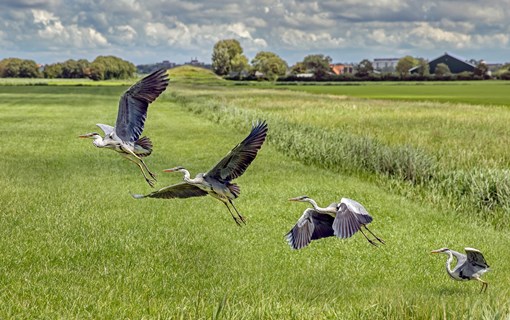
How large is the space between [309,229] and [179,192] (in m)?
0.46

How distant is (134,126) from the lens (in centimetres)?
200

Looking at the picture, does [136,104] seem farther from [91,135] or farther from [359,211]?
[359,211]

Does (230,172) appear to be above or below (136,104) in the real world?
below

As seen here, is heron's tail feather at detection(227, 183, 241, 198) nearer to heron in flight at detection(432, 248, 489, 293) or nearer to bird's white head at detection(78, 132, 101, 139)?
bird's white head at detection(78, 132, 101, 139)

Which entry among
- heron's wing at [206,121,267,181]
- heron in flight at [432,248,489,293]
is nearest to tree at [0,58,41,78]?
heron's wing at [206,121,267,181]

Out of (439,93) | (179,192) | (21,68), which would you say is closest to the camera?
(179,192)

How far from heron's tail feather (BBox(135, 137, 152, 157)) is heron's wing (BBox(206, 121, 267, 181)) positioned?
199 mm

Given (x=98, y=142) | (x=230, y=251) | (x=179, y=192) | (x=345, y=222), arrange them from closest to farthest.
→ (x=345, y=222) < (x=98, y=142) < (x=179, y=192) < (x=230, y=251)

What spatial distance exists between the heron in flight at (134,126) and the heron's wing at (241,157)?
208mm

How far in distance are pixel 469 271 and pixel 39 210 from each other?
16.2 metres

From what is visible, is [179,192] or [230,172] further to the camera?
[179,192]

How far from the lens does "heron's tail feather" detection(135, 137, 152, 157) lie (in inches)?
78.3

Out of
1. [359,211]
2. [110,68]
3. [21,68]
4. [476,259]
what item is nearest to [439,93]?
[21,68]

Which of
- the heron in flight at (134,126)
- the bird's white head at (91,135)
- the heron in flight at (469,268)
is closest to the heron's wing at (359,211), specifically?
the heron in flight at (134,126)
